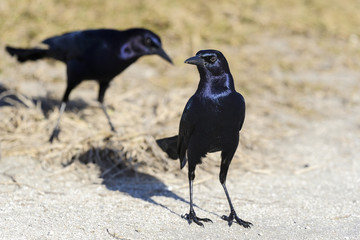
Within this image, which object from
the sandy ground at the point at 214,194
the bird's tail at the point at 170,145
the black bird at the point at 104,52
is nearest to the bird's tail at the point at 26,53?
the black bird at the point at 104,52

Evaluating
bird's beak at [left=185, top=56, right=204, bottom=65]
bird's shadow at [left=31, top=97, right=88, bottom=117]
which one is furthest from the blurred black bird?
bird's shadow at [left=31, top=97, right=88, bottom=117]

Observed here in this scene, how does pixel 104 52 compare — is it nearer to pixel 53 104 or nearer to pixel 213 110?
pixel 53 104

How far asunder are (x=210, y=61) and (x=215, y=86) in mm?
145

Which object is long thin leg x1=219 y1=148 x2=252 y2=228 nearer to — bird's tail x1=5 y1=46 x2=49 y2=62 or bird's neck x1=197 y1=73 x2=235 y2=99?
bird's neck x1=197 y1=73 x2=235 y2=99

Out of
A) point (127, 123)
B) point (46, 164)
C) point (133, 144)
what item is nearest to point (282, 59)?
point (127, 123)

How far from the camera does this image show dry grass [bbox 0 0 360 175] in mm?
5059

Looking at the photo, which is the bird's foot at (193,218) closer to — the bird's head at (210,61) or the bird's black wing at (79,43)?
the bird's head at (210,61)

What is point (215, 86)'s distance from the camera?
3.35 metres

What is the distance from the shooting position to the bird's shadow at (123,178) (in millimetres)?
4266

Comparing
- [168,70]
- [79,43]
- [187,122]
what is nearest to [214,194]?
[187,122]

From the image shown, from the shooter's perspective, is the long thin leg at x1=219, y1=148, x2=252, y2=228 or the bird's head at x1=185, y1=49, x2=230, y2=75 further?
the long thin leg at x1=219, y1=148, x2=252, y2=228

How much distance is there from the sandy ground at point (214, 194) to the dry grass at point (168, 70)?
0.12 metres

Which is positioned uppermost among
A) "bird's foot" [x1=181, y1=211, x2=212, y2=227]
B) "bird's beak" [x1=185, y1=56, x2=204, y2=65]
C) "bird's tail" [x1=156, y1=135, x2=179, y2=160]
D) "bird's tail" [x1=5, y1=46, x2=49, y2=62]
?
"bird's beak" [x1=185, y1=56, x2=204, y2=65]

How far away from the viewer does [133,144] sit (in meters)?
4.90
